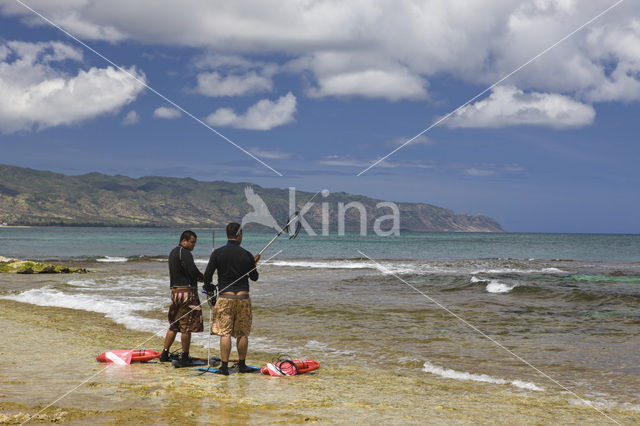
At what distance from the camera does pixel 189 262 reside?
8133 mm

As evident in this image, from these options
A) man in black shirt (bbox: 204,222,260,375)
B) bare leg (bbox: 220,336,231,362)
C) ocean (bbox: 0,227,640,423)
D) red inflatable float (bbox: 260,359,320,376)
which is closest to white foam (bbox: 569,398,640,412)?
ocean (bbox: 0,227,640,423)

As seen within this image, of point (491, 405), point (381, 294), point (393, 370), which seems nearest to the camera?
point (491, 405)

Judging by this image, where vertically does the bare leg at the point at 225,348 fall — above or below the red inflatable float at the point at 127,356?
above

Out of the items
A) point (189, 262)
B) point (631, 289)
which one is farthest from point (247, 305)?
point (631, 289)

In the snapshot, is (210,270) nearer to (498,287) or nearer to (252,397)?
(252,397)

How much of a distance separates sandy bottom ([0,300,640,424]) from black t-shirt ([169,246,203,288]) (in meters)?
1.34

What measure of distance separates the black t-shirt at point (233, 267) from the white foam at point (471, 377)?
3386 mm

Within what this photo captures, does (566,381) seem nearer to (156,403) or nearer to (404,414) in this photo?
(404,414)

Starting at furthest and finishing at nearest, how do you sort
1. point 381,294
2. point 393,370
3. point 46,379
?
point 381,294
point 393,370
point 46,379

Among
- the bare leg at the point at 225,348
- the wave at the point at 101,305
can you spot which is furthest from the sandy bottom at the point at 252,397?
the wave at the point at 101,305

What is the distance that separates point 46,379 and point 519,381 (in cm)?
687

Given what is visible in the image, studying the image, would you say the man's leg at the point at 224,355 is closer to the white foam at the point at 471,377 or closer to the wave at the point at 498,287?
the white foam at the point at 471,377

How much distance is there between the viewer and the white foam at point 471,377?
776cm

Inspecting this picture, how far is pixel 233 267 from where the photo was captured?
7770mm
